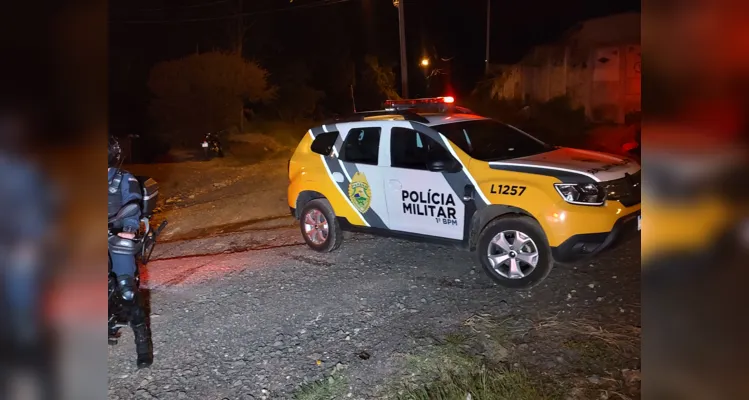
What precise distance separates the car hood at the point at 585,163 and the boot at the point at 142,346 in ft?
11.4

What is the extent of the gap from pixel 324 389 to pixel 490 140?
3718mm

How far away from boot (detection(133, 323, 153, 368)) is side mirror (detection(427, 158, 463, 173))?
3.09m

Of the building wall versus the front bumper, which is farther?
the building wall

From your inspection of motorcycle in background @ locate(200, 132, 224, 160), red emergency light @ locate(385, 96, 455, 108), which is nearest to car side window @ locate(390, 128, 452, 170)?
red emergency light @ locate(385, 96, 455, 108)

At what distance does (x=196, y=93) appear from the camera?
26516 millimetres

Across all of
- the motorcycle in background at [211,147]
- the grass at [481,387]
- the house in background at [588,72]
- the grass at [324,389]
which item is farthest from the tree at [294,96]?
the grass at [481,387]

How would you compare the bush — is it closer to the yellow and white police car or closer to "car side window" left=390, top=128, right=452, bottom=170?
the yellow and white police car

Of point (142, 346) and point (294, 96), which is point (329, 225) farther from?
point (294, 96)

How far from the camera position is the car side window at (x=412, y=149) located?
22.5 ft

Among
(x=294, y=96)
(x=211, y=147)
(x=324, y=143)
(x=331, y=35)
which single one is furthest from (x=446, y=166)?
(x=331, y=35)

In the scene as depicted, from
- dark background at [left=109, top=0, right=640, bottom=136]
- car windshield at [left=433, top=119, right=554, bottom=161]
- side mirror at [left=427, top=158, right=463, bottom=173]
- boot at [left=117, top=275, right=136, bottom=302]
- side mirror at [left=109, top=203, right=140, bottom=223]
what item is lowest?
boot at [left=117, top=275, right=136, bottom=302]

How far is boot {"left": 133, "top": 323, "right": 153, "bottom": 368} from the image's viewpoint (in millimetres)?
4898

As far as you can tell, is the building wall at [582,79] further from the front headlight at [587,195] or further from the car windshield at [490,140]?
the front headlight at [587,195]

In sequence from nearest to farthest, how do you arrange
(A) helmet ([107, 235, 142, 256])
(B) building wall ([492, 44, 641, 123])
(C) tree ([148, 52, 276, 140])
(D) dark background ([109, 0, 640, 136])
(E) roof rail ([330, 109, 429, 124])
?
(A) helmet ([107, 235, 142, 256])
(E) roof rail ([330, 109, 429, 124])
(B) building wall ([492, 44, 641, 123])
(C) tree ([148, 52, 276, 140])
(D) dark background ([109, 0, 640, 136])
